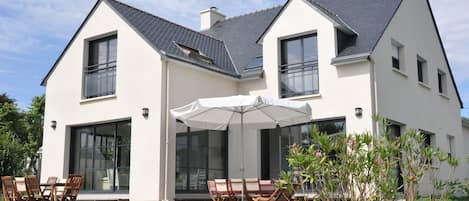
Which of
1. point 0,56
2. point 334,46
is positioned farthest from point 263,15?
point 0,56

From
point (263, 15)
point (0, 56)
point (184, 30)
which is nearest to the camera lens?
point (184, 30)

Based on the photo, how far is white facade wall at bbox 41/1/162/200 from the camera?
1455 cm

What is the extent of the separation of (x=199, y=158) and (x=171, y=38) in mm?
4096

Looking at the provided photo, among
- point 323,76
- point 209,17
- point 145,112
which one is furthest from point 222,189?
point 209,17

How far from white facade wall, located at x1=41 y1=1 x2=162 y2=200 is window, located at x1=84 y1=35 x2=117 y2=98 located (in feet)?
0.91

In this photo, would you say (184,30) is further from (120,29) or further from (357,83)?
(357,83)

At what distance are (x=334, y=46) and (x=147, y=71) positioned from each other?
5588 millimetres

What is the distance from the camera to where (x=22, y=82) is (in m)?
35.7

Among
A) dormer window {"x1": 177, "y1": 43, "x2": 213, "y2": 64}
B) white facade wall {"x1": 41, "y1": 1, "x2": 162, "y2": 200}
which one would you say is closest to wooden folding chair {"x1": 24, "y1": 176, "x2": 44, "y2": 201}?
white facade wall {"x1": 41, "y1": 1, "x2": 162, "y2": 200}

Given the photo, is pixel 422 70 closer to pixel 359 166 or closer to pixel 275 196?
pixel 275 196

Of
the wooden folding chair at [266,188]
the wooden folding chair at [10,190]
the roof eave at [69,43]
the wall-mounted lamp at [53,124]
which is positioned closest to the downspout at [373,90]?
the wooden folding chair at [266,188]

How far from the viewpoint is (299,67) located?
642 inches

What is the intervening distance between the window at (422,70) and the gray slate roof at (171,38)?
6.84 m

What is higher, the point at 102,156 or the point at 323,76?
the point at 323,76
